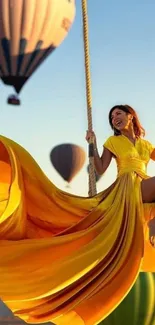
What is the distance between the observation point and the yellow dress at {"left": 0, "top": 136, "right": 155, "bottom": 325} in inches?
158

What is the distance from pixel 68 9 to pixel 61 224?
42.4ft

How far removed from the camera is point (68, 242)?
13.5ft

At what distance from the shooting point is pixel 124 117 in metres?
4.61

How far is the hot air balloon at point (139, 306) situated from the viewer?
22.0ft

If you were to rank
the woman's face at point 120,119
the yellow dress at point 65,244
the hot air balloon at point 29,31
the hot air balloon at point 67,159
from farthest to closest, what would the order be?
1. the hot air balloon at point 67,159
2. the hot air balloon at point 29,31
3. the woman's face at point 120,119
4. the yellow dress at point 65,244

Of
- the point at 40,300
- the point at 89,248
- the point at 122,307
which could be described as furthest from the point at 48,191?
the point at 122,307

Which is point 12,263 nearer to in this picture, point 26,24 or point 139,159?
point 139,159

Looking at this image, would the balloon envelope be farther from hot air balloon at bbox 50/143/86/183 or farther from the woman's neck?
the woman's neck

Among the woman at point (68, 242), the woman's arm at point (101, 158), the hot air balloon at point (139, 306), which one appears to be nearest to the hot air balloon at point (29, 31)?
the hot air balloon at point (139, 306)

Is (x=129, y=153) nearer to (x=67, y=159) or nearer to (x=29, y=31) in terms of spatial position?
(x=29, y=31)

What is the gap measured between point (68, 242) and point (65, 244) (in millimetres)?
25

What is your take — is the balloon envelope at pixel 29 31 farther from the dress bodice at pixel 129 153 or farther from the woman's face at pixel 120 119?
the dress bodice at pixel 129 153

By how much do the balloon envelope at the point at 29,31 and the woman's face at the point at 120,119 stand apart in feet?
36.7

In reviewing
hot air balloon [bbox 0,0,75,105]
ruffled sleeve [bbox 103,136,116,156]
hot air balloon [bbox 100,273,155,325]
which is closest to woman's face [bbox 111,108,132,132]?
ruffled sleeve [bbox 103,136,116,156]
